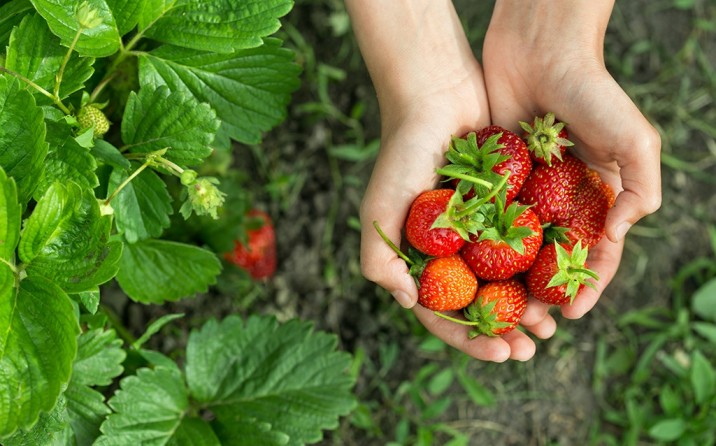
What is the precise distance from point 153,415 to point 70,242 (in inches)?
17.3

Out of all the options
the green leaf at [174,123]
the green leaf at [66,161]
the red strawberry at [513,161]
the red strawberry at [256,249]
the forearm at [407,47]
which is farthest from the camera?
the red strawberry at [256,249]

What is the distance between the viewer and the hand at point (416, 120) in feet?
4.30

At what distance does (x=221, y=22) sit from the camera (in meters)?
1.10

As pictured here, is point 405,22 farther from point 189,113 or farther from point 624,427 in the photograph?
point 624,427

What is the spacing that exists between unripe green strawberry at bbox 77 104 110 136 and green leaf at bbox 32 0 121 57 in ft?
0.26

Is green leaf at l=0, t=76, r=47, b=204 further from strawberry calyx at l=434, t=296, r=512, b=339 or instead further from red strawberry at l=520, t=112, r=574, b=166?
red strawberry at l=520, t=112, r=574, b=166

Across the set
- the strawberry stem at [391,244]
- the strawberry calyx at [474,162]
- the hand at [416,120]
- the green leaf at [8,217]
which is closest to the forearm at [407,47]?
the hand at [416,120]

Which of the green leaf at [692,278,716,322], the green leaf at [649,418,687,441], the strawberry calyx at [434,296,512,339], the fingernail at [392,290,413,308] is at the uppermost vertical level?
the fingernail at [392,290,413,308]

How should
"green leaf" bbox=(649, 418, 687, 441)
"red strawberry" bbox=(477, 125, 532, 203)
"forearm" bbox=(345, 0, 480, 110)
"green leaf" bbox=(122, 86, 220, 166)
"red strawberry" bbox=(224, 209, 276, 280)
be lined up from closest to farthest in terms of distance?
1. "green leaf" bbox=(122, 86, 220, 166)
2. "red strawberry" bbox=(477, 125, 532, 203)
3. "forearm" bbox=(345, 0, 480, 110)
4. "red strawberry" bbox=(224, 209, 276, 280)
5. "green leaf" bbox=(649, 418, 687, 441)

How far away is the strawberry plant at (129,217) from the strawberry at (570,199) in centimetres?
46

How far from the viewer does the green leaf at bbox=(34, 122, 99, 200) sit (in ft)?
3.21

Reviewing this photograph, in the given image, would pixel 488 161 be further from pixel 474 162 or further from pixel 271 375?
pixel 271 375

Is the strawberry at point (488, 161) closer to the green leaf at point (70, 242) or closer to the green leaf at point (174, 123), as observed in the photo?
the green leaf at point (174, 123)

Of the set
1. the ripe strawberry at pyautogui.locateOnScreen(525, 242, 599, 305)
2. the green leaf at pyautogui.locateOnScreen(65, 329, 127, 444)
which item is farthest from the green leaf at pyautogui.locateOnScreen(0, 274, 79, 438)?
the ripe strawberry at pyautogui.locateOnScreen(525, 242, 599, 305)
